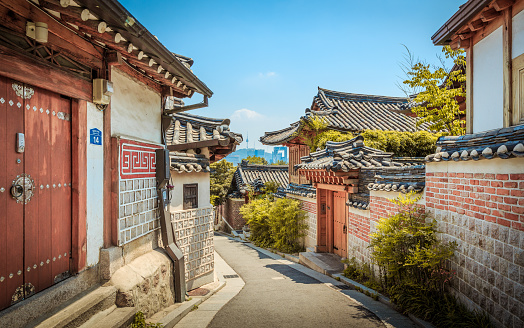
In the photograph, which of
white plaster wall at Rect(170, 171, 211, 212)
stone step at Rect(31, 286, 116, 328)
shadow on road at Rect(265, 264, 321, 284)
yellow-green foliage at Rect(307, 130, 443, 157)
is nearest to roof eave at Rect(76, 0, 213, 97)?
stone step at Rect(31, 286, 116, 328)

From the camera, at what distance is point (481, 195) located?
5.21 meters

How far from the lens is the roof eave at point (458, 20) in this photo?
5805 mm

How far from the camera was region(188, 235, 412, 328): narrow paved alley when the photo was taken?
6.23m

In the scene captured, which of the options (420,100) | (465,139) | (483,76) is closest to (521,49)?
(483,76)

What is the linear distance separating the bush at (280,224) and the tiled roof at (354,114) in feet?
14.6

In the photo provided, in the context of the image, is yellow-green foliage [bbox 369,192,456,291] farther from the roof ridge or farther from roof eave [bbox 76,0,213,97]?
the roof ridge

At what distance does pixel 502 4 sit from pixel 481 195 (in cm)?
309

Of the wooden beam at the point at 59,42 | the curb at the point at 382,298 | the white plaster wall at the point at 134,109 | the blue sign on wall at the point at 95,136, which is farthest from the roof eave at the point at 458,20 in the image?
the blue sign on wall at the point at 95,136

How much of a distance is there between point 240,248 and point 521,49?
14.8 meters

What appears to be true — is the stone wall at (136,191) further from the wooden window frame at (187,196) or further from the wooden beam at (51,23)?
the wooden window frame at (187,196)

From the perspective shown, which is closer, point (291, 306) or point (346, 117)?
point (291, 306)

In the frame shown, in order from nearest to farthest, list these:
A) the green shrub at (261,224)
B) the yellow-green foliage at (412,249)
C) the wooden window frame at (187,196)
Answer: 1. the yellow-green foliage at (412,249)
2. the wooden window frame at (187,196)
3. the green shrub at (261,224)

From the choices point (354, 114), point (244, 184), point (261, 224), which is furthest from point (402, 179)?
point (244, 184)

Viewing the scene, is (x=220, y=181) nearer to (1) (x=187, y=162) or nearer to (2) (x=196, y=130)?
(2) (x=196, y=130)
